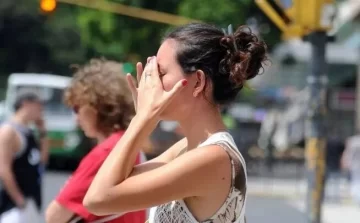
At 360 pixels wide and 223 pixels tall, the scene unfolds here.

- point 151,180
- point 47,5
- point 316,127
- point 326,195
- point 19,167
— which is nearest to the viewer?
point 151,180

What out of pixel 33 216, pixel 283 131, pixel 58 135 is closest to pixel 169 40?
pixel 33 216

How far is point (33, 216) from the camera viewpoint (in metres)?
A: 6.61

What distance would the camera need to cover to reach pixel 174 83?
8.28 feet

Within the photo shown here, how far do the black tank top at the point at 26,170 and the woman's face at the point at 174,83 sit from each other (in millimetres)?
4372

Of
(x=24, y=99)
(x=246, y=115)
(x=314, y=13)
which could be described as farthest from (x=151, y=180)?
(x=246, y=115)

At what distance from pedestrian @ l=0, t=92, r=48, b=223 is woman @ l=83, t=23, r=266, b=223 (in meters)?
4.12

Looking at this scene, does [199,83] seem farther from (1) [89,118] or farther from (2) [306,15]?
(2) [306,15]

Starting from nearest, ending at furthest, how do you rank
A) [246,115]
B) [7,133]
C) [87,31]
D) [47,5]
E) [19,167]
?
[7,133], [19,167], [47,5], [87,31], [246,115]

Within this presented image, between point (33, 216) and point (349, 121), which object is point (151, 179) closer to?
point (33, 216)

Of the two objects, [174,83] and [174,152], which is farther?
[174,152]

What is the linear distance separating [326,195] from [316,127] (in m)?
11.9

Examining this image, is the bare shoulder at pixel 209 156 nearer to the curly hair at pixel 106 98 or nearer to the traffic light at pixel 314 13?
the curly hair at pixel 106 98

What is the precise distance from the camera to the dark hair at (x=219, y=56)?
8.34 feet

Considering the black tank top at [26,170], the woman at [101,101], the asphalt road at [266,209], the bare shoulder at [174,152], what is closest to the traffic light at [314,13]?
the black tank top at [26,170]
